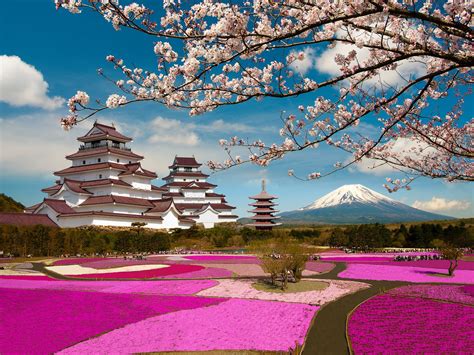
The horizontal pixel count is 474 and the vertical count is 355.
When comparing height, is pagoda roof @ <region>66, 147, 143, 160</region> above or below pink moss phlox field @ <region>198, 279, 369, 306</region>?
above

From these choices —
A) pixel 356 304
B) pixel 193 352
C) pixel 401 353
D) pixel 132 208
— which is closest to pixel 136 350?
pixel 193 352

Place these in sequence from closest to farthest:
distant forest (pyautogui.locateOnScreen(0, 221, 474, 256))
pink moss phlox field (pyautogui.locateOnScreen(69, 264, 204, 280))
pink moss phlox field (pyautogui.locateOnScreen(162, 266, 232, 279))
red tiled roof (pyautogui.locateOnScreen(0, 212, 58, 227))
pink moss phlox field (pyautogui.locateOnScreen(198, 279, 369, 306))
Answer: pink moss phlox field (pyautogui.locateOnScreen(198, 279, 369, 306)), pink moss phlox field (pyautogui.locateOnScreen(162, 266, 232, 279)), pink moss phlox field (pyautogui.locateOnScreen(69, 264, 204, 280)), distant forest (pyautogui.locateOnScreen(0, 221, 474, 256)), red tiled roof (pyautogui.locateOnScreen(0, 212, 58, 227))

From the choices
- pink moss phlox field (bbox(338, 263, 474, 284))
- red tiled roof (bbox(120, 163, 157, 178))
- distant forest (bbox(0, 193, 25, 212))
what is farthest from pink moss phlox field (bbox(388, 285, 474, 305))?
distant forest (bbox(0, 193, 25, 212))

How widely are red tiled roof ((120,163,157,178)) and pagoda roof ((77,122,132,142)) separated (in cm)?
438

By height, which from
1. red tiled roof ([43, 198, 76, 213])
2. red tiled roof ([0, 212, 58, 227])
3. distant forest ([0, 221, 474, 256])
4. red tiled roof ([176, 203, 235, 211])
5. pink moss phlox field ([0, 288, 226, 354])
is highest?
red tiled roof ([176, 203, 235, 211])

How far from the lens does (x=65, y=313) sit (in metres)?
13.3

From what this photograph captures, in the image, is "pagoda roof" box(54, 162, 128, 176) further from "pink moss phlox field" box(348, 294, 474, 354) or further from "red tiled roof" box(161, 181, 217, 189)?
"pink moss phlox field" box(348, 294, 474, 354)

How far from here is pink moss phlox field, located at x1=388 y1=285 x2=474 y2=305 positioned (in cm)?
1541

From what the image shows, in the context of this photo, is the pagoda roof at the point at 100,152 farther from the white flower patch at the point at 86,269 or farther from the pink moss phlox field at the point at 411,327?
the pink moss phlox field at the point at 411,327

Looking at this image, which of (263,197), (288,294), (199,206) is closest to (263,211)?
(263,197)

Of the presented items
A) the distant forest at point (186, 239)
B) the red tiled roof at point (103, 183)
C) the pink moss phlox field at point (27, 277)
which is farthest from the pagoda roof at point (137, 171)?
the pink moss phlox field at point (27, 277)

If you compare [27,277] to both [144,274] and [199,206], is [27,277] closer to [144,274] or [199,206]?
[144,274]

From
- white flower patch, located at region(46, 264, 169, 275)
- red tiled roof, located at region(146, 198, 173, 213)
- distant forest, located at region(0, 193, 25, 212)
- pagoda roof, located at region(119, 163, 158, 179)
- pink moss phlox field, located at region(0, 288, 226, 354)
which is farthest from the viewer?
distant forest, located at region(0, 193, 25, 212)

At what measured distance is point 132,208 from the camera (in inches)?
2152
